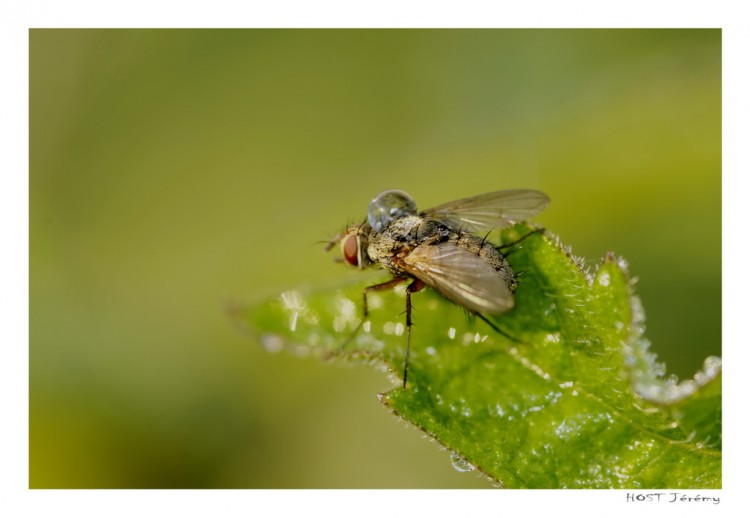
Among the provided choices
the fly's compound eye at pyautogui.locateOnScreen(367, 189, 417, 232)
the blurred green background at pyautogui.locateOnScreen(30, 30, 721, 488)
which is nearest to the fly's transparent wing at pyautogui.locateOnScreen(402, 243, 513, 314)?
the fly's compound eye at pyautogui.locateOnScreen(367, 189, 417, 232)

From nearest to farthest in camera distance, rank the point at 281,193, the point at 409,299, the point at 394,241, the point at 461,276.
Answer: the point at 461,276
the point at 409,299
the point at 394,241
the point at 281,193

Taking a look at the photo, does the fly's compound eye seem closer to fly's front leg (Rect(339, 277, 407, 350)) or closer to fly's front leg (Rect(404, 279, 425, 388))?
fly's front leg (Rect(339, 277, 407, 350))

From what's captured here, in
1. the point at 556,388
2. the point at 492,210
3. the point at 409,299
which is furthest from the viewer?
the point at 492,210

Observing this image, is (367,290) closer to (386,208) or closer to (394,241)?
(394,241)

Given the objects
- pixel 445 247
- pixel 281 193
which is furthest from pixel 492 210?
pixel 281 193

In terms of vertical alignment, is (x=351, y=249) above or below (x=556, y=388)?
above

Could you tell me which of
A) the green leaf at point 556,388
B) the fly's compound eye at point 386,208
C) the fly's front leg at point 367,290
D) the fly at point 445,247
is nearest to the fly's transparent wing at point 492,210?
the fly at point 445,247

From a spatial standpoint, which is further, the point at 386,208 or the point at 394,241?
the point at 386,208
